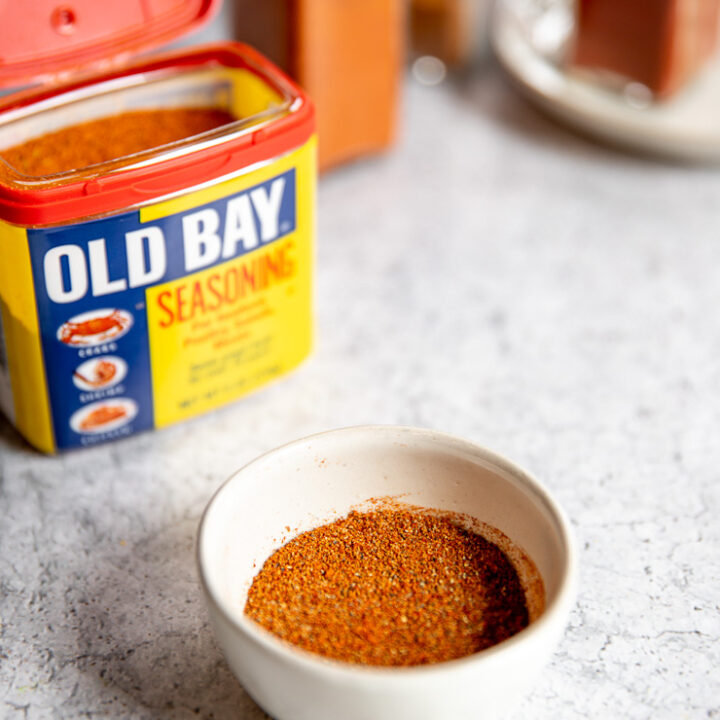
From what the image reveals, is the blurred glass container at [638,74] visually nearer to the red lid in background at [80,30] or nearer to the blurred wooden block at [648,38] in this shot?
the blurred wooden block at [648,38]

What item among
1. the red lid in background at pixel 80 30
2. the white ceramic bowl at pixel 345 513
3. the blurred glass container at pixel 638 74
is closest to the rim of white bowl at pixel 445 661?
the white ceramic bowl at pixel 345 513

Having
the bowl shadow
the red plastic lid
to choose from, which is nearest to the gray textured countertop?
the bowl shadow

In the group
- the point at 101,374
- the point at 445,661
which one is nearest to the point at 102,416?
the point at 101,374

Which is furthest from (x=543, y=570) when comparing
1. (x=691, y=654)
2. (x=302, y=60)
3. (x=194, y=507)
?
(x=302, y=60)

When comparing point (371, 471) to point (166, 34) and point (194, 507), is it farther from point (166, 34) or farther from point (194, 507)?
point (166, 34)

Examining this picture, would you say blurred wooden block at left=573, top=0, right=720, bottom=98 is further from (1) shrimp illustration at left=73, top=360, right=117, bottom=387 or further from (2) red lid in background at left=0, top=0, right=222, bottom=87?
A: (1) shrimp illustration at left=73, top=360, right=117, bottom=387

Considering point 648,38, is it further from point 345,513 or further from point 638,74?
point 345,513
